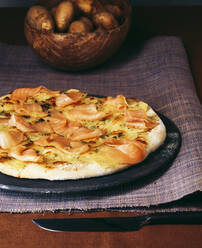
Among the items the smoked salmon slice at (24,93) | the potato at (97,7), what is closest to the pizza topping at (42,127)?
the smoked salmon slice at (24,93)

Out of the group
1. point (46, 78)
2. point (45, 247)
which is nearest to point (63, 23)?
point (46, 78)

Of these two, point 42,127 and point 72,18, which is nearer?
point 42,127

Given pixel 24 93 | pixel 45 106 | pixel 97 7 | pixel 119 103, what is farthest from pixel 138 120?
pixel 97 7

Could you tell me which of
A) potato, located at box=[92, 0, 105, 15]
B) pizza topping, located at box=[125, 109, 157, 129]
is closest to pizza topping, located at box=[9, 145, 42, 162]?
pizza topping, located at box=[125, 109, 157, 129]

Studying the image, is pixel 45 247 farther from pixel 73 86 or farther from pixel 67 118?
pixel 73 86

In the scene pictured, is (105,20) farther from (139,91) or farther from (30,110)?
(30,110)

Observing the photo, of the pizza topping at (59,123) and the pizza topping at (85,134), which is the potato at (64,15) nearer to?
the pizza topping at (59,123)
